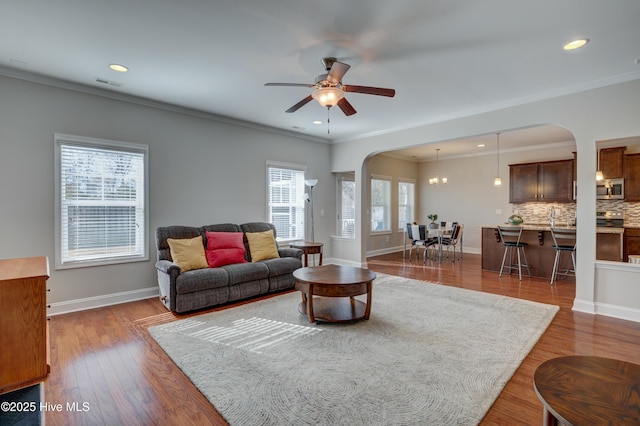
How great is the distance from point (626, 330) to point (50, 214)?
22.1 ft

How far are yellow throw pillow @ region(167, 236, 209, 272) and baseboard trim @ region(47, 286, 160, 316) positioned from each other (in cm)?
85

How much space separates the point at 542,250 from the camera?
18.9ft

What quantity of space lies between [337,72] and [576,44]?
90.3 inches

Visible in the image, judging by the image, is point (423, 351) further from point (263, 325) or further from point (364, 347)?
point (263, 325)

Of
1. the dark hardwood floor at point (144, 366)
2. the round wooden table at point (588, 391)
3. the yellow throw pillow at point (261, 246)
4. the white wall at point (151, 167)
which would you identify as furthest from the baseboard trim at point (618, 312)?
the white wall at point (151, 167)

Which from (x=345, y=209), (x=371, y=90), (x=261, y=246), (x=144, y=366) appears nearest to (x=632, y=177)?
(x=345, y=209)

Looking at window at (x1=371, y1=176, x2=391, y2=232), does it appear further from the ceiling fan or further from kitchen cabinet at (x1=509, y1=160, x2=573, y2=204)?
the ceiling fan

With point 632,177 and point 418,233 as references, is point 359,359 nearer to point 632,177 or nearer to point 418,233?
point 418,233

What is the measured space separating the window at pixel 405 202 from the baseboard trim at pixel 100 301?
6845 mm

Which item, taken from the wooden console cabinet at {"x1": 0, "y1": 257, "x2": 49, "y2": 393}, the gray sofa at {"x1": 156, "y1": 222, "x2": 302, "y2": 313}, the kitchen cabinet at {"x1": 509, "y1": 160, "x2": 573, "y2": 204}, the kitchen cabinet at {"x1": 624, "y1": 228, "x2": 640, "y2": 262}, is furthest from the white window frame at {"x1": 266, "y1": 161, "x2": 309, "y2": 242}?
the kitchen cabinet at {"x1": 624, "y1": 228, "x2": 640, "y2": 262}

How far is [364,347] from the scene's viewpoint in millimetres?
2814

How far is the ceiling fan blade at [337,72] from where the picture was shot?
2.64 m

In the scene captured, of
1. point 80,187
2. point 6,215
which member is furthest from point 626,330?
point 6,215

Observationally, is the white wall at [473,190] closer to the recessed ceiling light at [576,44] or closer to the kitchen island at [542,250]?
the kitchen island at [542,250]
